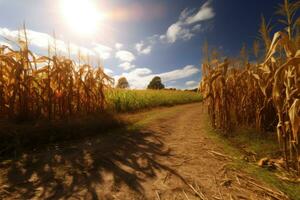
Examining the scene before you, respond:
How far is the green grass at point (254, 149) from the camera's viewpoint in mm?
1688

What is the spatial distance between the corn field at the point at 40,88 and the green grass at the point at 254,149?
11.6ft

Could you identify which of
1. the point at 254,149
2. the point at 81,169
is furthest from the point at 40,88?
the point at 254,149

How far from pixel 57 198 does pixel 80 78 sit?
373 cm

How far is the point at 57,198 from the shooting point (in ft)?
4.96

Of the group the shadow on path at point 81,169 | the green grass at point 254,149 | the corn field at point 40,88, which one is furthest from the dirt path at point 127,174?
the corn field at point 40,88

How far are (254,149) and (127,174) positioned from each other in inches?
83.7

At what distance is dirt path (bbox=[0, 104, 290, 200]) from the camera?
62.7 inches

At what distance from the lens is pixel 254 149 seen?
274 cm

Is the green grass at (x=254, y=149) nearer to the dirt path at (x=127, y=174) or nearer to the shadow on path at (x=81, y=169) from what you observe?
the dirt path at (x=127, y=174)

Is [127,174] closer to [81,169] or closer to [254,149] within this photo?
[81,169]

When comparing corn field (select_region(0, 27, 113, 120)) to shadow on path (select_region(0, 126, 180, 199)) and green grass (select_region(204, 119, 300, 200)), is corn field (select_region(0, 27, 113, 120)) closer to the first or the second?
shadow on path (select_region(0, 126, 180, 199))

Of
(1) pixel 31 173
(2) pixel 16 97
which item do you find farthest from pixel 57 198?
(2) pixel 16 97

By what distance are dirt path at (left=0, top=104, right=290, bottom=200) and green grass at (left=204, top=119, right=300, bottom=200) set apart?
0.13 meters

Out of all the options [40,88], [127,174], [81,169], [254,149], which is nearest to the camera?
[127,174]
